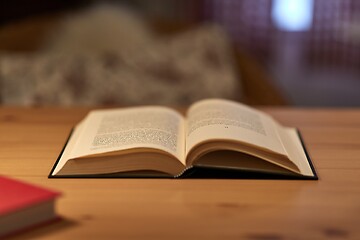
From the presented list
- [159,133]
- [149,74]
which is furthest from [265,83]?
[159,133]

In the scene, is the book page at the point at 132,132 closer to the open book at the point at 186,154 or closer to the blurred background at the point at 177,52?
the open book at the point at 186,154

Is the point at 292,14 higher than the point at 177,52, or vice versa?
the point at 292,14

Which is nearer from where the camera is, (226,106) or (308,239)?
(308,239)

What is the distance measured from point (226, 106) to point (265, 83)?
1.29 m

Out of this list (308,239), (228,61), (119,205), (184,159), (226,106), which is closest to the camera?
(308,239)

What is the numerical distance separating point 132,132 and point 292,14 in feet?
6.97

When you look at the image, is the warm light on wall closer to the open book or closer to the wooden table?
the wooden table

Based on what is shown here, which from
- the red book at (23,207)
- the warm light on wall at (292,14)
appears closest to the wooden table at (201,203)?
the red book at (23,207)

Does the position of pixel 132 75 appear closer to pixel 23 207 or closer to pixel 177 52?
pixel 177 52

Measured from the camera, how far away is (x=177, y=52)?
245 cm

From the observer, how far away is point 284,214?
90cm

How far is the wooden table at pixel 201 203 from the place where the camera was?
841mm

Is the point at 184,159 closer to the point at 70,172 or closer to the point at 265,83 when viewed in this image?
the point at 70,172

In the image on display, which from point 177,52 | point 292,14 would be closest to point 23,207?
point 177,52
